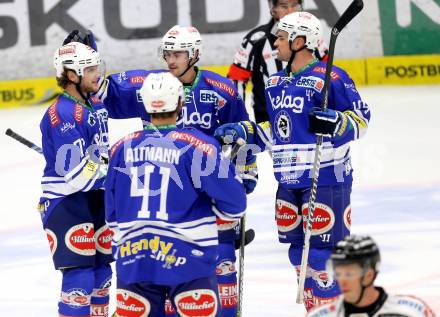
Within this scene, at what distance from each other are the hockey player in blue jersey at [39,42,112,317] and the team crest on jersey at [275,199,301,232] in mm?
894

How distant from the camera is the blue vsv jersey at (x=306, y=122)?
611cm

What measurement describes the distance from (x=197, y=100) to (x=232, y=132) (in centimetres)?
33

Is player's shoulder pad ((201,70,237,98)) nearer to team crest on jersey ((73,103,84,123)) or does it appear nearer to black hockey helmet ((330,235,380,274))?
team crest on jersey ((73,103,84,123))

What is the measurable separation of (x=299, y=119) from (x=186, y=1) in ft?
22.2

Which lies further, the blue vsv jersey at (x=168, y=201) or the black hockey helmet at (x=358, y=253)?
the blue vsv jersey at (x=168, y=201)

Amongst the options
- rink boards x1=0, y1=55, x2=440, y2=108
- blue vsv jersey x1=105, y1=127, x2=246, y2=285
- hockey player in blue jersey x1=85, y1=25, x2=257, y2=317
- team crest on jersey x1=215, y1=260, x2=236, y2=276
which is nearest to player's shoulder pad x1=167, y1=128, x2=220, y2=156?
blue vsv jersey x1=105, y1=127, x2=246, y2=285

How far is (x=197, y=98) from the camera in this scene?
20.9 ft

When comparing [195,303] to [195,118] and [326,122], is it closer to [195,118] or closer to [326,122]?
[326,122]

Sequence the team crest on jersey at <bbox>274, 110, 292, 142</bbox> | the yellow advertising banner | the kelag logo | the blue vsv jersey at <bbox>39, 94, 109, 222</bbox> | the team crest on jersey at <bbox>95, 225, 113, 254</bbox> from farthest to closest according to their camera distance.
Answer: the yellow advertising banner → the kelag logo → the team crest on jersey at <bbox>274, 110, 292, 142</bbox> → the team crest on jersey at <bbox>95, 225, 113, 254</bbox> → the blue vsv jersey at <bbox>39, 94, 109, 222</bbox>

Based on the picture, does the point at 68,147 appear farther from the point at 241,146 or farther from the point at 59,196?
the point at 241,146

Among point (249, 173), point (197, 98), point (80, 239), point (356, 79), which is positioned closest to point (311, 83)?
point (197, 98)

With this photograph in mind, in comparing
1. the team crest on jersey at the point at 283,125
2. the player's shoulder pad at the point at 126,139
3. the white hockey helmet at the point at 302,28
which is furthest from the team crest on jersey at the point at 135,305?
the white hockey helmet at the point at 302,28

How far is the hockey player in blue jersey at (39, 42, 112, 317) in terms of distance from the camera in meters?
5.81

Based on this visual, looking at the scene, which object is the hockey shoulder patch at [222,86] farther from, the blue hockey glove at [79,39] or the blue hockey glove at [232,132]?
the blue hockey glove at [79,39]
